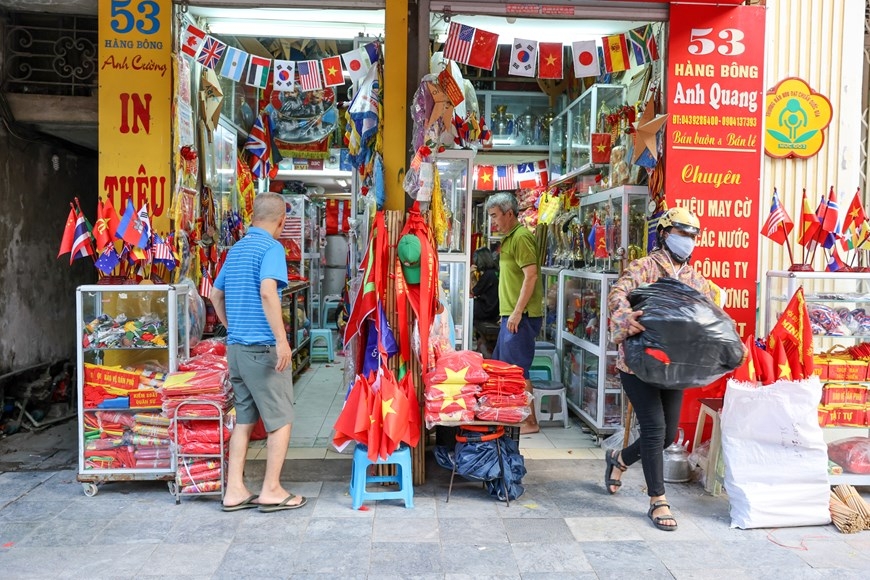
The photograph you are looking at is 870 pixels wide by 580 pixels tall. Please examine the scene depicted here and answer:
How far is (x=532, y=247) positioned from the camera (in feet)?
17.7

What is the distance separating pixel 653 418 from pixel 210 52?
11.5 feet

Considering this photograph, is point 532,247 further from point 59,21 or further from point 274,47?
point 59,21

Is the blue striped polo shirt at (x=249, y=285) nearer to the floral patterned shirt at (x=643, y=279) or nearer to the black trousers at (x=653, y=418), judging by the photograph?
the floral patterned shirt at (x=643, y=279)

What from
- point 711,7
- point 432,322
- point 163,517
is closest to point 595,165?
point 711,7

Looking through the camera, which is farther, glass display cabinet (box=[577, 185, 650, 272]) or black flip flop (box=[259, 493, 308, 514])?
glass display cabinet (box=[577, 185, 650, 272])

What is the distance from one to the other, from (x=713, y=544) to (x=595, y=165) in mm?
3291

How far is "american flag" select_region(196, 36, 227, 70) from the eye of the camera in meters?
4.67

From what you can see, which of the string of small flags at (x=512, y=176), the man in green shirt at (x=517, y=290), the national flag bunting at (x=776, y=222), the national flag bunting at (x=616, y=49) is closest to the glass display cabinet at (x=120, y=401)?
the man in green shirt at (x=517, y=290)

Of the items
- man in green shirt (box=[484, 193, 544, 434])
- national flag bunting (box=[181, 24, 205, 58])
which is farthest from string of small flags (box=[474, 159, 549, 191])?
national flag bunting (box=[181, 24, 205, 58])

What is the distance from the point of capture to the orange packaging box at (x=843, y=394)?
168 inches

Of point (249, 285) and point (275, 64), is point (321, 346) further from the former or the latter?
point (249, 285)

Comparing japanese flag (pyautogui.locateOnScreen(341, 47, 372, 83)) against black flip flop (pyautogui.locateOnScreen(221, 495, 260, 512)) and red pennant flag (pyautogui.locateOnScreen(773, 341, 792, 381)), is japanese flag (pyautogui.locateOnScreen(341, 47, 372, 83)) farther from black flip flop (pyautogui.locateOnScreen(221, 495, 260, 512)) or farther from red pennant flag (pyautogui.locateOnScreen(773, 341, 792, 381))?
red pennant flag (pyautogui.locateOnScreen(773, 341, 792, 381))

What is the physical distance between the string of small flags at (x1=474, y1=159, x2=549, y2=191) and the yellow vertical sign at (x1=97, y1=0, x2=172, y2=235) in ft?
13.5

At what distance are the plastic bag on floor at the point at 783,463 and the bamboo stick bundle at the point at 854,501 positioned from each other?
0.57 ft
